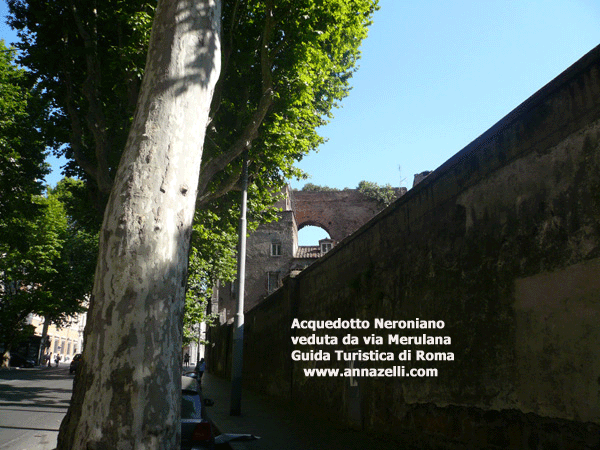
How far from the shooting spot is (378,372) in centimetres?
841

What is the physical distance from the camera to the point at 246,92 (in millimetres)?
11820

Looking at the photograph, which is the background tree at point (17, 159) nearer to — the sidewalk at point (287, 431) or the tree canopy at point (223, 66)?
the tree canopy at point (223, 66)

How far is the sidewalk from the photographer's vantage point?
7.41m

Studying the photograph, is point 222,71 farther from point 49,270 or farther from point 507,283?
point 49,270

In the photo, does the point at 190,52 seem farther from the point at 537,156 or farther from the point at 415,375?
the point at 415,375

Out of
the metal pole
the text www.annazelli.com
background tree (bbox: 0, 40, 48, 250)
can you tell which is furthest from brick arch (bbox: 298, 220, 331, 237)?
the text www.annazelli.com

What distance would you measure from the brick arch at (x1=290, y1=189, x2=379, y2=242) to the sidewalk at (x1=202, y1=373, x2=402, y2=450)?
30417 mm

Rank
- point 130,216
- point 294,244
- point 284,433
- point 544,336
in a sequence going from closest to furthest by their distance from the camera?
point 130,216
point 544,336
point 284,433
point 294,244

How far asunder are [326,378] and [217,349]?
2438 centimetres

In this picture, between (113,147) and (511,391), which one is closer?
(511,391)

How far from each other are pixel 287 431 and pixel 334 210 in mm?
35257

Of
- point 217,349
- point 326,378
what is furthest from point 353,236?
point 217,349

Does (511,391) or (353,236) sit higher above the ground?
(353,236)

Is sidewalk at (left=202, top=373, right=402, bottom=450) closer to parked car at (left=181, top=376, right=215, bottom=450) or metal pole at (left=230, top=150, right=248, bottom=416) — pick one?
metal pole at (left=230, top=150, right=248, bottom=416)
